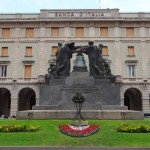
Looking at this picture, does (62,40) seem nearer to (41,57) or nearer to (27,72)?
(41,57)

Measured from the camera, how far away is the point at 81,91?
23.9 meters

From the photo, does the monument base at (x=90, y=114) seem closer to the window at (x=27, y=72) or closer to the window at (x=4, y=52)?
the window at (x=27, y=72)

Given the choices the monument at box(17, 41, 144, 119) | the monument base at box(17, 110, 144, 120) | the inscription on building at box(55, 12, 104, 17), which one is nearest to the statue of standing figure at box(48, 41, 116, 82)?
the monument at box(17, 41, 144, 119)

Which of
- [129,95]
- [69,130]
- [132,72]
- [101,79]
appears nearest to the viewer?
[69,130]

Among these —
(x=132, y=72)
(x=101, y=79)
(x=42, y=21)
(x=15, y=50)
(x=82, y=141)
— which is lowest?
(x=82, y=141)

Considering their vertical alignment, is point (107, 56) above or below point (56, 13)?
below

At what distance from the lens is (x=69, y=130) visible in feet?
53.1

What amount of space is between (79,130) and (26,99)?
45.4 m

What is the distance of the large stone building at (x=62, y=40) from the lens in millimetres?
56312

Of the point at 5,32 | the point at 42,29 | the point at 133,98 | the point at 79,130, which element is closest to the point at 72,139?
the point at 79,130

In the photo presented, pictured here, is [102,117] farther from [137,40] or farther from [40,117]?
[137,40]

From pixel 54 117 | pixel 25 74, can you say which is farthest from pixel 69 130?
pixel 25 74

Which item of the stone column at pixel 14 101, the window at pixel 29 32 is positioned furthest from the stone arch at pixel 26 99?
the window at pixel 29 32

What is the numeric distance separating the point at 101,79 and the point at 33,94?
122 ft
